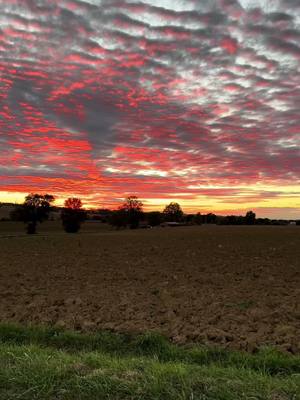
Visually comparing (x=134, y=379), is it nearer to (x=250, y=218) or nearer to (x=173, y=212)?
(x=250, y=218)

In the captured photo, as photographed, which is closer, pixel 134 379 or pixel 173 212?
pixel 134 379

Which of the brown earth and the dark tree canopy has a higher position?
the dark tree canopy

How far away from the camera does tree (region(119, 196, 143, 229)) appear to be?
11825 cm

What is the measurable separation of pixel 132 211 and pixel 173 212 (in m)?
34.7

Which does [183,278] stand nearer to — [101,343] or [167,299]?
[167,299]

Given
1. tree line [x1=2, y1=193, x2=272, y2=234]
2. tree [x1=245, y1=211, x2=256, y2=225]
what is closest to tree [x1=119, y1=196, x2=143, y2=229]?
tree line [x1=2, y1=193, x2=272, y2=234]

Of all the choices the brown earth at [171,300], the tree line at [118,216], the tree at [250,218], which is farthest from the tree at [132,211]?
the brown earth at [171,300]

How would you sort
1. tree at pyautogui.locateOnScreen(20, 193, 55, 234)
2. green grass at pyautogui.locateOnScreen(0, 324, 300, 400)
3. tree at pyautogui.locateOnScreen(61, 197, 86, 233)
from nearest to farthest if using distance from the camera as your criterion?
green grass at pyautogui.locateOnScreen(0, 324, 300, 400)
tree at pyautogui.locateOnScreen(61, 197, 86, 233)
tree at pyautogui.locateOnScreen(20, 193, 55, 234)

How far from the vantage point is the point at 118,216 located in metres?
115

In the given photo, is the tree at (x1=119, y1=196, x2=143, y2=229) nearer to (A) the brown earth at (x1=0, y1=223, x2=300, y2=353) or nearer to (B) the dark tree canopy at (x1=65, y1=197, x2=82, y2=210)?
(B) the dark tree canopy at (x1=65, y1=197, x2=82, y2=210)

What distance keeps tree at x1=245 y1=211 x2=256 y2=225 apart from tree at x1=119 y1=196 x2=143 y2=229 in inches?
1304

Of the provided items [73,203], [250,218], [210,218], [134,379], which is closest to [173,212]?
[210,218]

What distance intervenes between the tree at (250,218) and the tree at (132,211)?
3313cm

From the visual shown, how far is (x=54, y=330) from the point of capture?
9.60 meters
